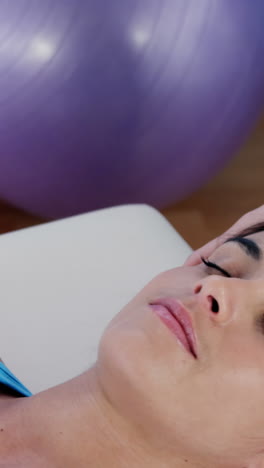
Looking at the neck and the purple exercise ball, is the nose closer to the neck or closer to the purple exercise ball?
the neck

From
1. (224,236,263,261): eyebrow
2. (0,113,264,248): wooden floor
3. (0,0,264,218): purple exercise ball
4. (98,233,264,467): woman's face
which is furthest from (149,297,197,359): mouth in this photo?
(0,113,264,248): wooden floor

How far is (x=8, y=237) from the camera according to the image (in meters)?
1.31

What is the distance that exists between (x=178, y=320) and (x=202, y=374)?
0.07m

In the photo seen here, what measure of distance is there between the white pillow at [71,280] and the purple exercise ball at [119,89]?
0.26m

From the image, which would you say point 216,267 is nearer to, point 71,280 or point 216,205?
point 71,280

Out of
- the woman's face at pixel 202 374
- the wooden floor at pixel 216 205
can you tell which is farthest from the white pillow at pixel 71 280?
the wooden floor at pixel 216 205

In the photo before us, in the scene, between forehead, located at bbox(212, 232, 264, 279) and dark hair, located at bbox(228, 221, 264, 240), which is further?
dark hair, located at bbox(228, 221, 264, 240)

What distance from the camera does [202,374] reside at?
29.1 inches

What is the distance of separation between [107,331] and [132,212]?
632 mm

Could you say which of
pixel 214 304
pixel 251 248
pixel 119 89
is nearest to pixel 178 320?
pixel 214 304

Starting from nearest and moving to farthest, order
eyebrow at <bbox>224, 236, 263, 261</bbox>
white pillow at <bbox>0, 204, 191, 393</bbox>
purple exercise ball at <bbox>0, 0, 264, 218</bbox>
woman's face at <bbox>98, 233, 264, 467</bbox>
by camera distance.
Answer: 1. woman's face at <bbox>98, 233, 264, 467</bbox>
2. eyebrow at <bbox>224, 236, 263, 261</bbox>
3. white pillow at <bbox>0, 204, 191, 393</bbox>
4. purple exercise ball at <bbox>0, 0, 264, 218</bbox>

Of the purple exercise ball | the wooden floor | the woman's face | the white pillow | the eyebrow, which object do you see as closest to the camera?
the woman's face

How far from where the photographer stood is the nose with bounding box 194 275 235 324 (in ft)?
2.51

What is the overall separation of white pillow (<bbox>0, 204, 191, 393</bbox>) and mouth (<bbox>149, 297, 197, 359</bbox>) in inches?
13.4
